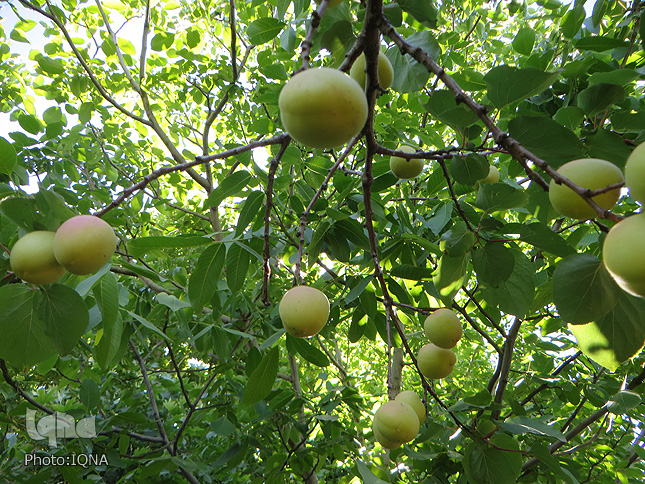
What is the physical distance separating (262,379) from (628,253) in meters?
1.27

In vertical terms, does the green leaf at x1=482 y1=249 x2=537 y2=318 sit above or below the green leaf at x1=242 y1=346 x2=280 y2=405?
above

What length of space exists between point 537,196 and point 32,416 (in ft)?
12.0

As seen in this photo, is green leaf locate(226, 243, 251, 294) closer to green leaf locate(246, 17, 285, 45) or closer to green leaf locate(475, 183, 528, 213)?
green leaf locate(475, 183, 528, 213)

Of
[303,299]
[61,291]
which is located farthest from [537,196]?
[61,291]

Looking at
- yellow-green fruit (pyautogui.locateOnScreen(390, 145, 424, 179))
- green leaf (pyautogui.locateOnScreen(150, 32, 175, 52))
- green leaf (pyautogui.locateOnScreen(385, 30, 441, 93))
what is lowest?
yellow-green fruit (pyautogui.locateOnScreen(390, 145, 424, 179))

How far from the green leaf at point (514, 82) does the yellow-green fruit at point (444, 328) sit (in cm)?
80

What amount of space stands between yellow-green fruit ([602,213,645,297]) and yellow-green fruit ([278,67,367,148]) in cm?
53

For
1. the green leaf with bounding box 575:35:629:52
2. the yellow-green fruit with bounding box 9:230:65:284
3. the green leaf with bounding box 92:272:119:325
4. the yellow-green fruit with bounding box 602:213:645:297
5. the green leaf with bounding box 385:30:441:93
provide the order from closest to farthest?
the yellow-green fruit with bounding box 602:213:645:297, the yellow-green fruit with bounding box 9:230:65:284, the green leaf with bounding box 92:272:119:325, the green leaf with bounding box 385:30:441:93, the green leaf with bounding box 575:35:629:52

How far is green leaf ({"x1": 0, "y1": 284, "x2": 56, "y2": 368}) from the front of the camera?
3.62ft

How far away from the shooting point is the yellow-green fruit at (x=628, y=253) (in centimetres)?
67

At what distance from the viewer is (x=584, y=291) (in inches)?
37.5

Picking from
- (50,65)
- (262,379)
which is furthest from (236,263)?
(50,65)

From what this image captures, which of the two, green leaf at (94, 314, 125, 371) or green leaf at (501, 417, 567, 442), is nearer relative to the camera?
green leaf at (94, 314, 125, 371)

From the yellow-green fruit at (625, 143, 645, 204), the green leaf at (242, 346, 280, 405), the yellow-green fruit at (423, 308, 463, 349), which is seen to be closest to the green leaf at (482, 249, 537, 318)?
the yellow-green fruit at (423, 308, 463, 349)
